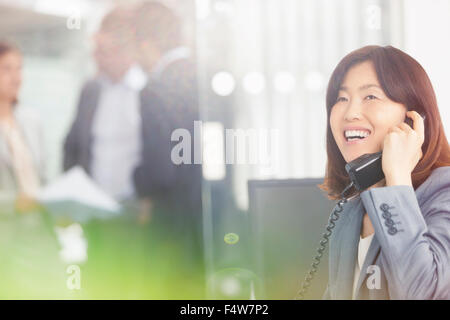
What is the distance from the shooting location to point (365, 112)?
0.91 meters

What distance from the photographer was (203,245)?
3.13ft

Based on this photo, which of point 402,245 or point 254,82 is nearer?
point 402,245

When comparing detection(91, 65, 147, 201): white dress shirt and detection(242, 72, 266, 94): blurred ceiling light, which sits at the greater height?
detection(242, 72, 266, 94): blurred ceiling light

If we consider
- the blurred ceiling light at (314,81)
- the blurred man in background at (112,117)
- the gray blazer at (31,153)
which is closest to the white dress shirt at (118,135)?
the blurred man in background at (112,117)

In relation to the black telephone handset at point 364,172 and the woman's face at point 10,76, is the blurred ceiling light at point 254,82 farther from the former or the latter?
the woman's face at point 10,76

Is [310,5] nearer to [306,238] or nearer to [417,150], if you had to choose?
[417,150]

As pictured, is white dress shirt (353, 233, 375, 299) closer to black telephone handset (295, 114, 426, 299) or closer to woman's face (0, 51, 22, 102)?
black telephone handset (295, 114, 426, 299)

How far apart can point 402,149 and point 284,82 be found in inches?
10.7

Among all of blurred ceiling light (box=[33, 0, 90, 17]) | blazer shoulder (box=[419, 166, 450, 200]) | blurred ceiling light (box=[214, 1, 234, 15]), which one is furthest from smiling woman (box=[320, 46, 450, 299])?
blurred ceiling light (box=[33, 0, 90, 17])

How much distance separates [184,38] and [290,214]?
0.42 metres

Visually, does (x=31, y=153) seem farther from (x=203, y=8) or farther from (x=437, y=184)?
(x=437, y=184)

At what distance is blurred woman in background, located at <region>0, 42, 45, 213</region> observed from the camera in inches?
36.4

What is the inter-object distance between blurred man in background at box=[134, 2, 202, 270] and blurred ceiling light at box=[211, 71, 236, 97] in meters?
0.04

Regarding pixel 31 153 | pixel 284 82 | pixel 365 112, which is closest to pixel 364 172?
pixel 365 112
